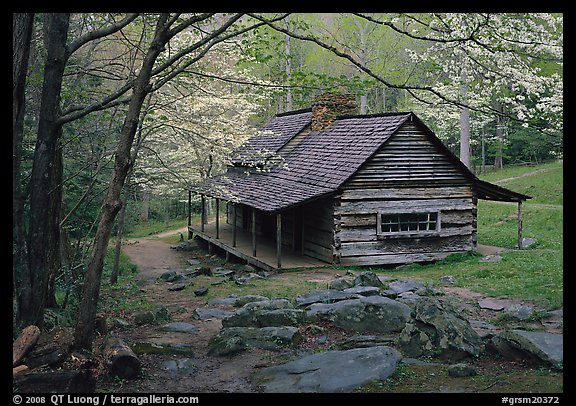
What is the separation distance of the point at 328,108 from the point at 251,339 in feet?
58.7

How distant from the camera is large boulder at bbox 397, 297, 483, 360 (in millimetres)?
8000

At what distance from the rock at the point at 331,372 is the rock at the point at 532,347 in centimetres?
150

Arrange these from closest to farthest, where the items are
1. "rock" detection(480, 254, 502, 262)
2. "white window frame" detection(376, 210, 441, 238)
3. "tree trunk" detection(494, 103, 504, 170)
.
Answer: "rock" detection(480, 254, 502, 262) < "white window frame" detection(376, 210, 441, 238) < "tree trunk" detection(494, 103, 504, 170)

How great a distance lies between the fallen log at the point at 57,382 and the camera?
22.6ft

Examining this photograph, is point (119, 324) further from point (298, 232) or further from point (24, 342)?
point (298, 232)

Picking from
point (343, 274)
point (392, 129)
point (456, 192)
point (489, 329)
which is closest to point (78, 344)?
point (489, 329)

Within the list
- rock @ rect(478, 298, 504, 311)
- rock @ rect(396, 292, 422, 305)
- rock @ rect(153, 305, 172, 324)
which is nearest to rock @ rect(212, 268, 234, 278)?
rock @ rect(153, 305, 172, 324)

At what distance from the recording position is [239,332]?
9.58 meters

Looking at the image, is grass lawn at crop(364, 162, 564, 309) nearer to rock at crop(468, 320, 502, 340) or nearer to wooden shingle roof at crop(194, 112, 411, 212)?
rock at crop(468, 320, 502, 340)

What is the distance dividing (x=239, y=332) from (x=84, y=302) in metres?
2.69

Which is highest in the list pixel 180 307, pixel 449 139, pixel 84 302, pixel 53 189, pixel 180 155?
pixel 449 139

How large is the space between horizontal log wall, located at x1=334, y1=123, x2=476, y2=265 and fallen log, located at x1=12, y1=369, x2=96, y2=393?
12963mm

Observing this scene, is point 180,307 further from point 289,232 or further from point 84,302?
point 289,232

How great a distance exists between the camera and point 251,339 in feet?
30.6
